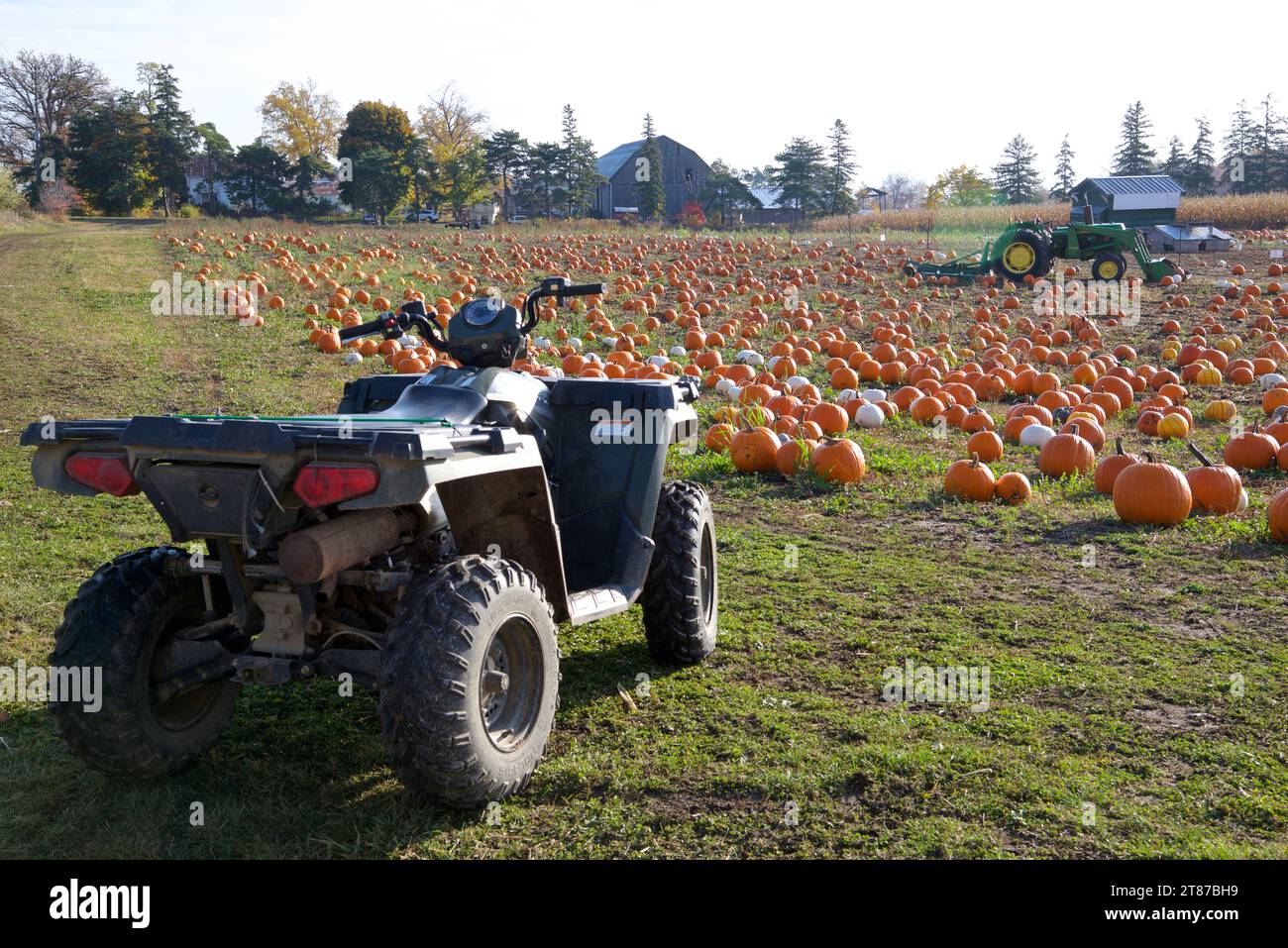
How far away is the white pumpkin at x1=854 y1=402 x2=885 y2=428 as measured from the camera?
10367mm

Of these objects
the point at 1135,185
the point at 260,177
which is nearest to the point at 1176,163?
the point at 1135,185

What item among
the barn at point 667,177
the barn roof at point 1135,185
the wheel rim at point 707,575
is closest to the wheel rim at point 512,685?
the wheel rim at point 707,575

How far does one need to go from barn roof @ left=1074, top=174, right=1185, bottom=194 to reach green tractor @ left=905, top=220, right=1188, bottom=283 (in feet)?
70.7

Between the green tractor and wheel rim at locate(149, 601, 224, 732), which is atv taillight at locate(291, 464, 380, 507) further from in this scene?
the green tractor

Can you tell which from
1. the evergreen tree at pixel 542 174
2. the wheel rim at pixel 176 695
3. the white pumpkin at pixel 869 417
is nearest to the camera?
the wheel rim at pixel 176 695

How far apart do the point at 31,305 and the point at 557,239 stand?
652 inches

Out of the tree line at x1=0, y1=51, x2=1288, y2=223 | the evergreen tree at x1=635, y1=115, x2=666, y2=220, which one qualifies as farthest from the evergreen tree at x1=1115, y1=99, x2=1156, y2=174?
the evergreen tree at x1=635, y1=115, x2=666, y2=220

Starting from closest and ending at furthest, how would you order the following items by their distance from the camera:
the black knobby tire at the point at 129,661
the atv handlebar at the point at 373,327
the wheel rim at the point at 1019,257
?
the black knobby tire at the point at 129,661 → the atv handlebar at the point at 373,327 → the wheel rim at the point at 1019,257

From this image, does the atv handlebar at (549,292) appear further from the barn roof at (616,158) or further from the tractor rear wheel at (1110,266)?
the barn roof at (616,158)

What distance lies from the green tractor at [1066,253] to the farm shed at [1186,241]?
852 centimetres

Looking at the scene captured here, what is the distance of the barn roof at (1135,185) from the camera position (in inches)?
1613

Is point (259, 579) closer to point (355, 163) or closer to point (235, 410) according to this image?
point (235, 410)

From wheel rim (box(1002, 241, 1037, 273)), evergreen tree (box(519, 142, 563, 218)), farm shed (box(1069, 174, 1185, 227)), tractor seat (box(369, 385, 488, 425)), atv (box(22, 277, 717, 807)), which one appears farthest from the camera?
evergreen tree (box(519, 142, 563, 218))

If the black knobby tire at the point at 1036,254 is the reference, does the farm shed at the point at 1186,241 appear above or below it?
above
